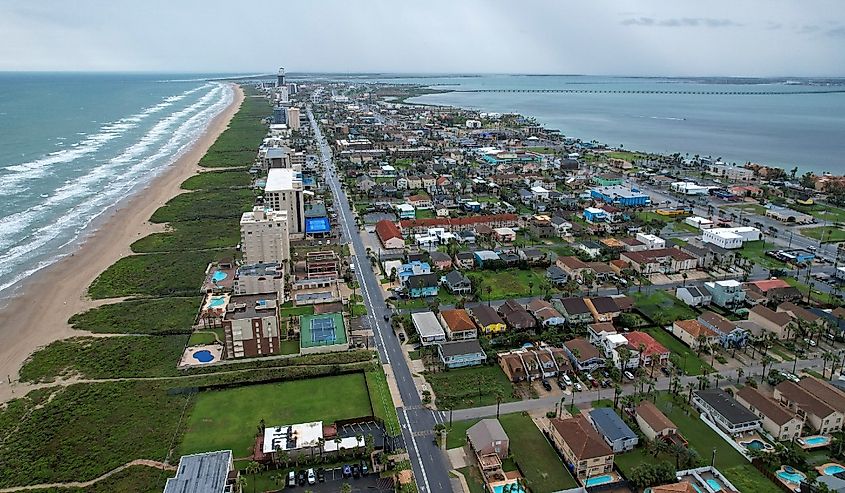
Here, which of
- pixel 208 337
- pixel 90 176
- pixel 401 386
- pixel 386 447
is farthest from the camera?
pixel 90 176

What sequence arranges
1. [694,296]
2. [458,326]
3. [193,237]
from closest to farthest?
[458,326] < [694,296] < [193,237]

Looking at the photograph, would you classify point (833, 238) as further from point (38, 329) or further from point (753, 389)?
point (38, 329)

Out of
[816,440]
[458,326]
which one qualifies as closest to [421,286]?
[458,326]

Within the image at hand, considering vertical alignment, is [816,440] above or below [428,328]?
below

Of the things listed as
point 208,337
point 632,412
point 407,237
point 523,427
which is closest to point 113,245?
point 208,337

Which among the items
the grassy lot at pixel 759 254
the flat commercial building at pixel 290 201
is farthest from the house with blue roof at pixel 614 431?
the flat commercial building at pixel 290 201

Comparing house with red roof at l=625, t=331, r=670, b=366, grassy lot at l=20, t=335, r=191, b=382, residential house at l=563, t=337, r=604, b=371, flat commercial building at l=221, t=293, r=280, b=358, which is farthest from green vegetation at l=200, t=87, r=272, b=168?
house with red roof at l=625, t=331, r=670, b=366

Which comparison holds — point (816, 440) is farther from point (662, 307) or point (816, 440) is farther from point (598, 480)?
point (662, 307)
